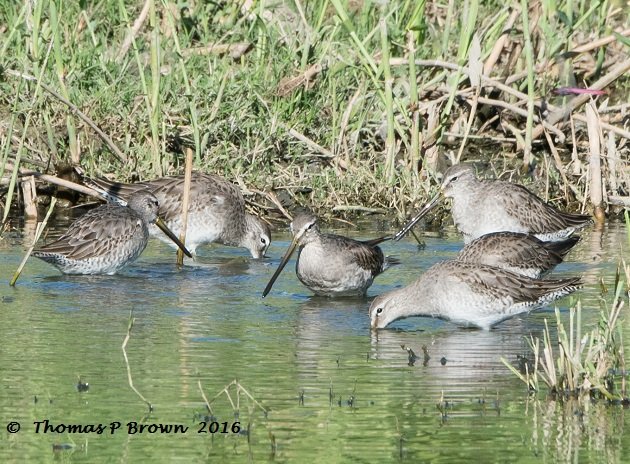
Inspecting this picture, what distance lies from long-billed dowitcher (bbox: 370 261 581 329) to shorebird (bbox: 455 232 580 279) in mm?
776

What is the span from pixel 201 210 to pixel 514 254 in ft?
10.8

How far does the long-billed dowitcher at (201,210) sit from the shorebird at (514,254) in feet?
8.17

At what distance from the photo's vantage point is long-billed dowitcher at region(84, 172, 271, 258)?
11.7 metres

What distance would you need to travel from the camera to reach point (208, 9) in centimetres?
1472

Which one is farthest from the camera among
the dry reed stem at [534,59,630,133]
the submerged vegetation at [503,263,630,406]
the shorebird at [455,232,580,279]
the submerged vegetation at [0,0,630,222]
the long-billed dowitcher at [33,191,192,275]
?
the dry reed stem at [534,59,630,133]

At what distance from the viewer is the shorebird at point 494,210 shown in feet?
36.7

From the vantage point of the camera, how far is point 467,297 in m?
8.42

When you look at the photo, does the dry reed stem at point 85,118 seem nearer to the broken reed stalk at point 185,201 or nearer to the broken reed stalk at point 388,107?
the broken reed stalk at point 185,201

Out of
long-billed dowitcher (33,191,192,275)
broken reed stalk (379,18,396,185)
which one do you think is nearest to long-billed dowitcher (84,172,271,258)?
long-billed dowitcher (33,191,192,275)

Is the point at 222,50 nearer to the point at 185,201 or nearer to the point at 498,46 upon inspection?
the point at 498,46

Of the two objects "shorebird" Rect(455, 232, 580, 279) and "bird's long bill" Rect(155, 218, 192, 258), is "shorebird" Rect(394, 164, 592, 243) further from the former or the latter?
"bird's long bill" Rect(155, 218, 192, 258)

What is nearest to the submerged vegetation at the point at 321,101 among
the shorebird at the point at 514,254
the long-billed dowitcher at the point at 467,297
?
the shorebird at the point at 514,254

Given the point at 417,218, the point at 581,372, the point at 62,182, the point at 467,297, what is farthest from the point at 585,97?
the point at 581,372

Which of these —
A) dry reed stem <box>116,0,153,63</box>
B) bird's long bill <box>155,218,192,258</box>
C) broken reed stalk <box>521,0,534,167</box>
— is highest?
dry reed stem <box>116,0,153,63</box>
